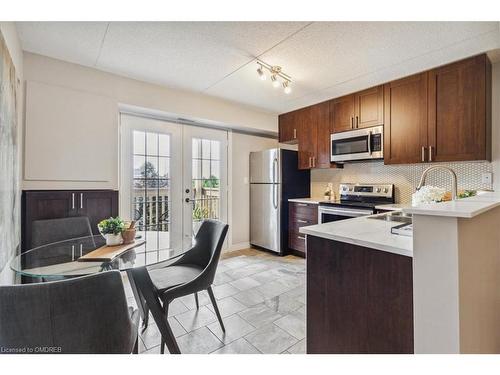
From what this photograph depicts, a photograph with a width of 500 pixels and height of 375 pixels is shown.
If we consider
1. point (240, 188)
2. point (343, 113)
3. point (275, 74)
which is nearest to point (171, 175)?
point (240, 188)

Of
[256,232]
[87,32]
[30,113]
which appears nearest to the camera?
[87,32]

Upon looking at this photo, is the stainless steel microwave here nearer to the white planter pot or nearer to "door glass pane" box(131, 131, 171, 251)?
"door glass pane" box(131, 131, 171, 251)

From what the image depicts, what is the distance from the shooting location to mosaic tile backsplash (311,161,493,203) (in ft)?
8.64

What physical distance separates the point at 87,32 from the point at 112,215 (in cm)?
167

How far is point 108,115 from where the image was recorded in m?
2.63

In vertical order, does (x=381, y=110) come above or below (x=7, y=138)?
above

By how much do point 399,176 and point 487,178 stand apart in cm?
84

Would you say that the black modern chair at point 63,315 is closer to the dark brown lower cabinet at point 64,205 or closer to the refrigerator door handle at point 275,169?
the dark brown lower cabinet at point 64,205

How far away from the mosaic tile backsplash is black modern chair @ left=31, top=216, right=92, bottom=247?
3.25m

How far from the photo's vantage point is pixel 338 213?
3.17 metres

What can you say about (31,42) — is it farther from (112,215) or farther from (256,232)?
(256,232)

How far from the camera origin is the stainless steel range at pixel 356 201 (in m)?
3.03

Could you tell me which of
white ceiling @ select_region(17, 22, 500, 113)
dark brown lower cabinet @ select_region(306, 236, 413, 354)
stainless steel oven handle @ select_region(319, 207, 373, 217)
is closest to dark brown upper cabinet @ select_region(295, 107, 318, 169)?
stainless steel oven handle @ select_region(319, 207, 373, 217)
